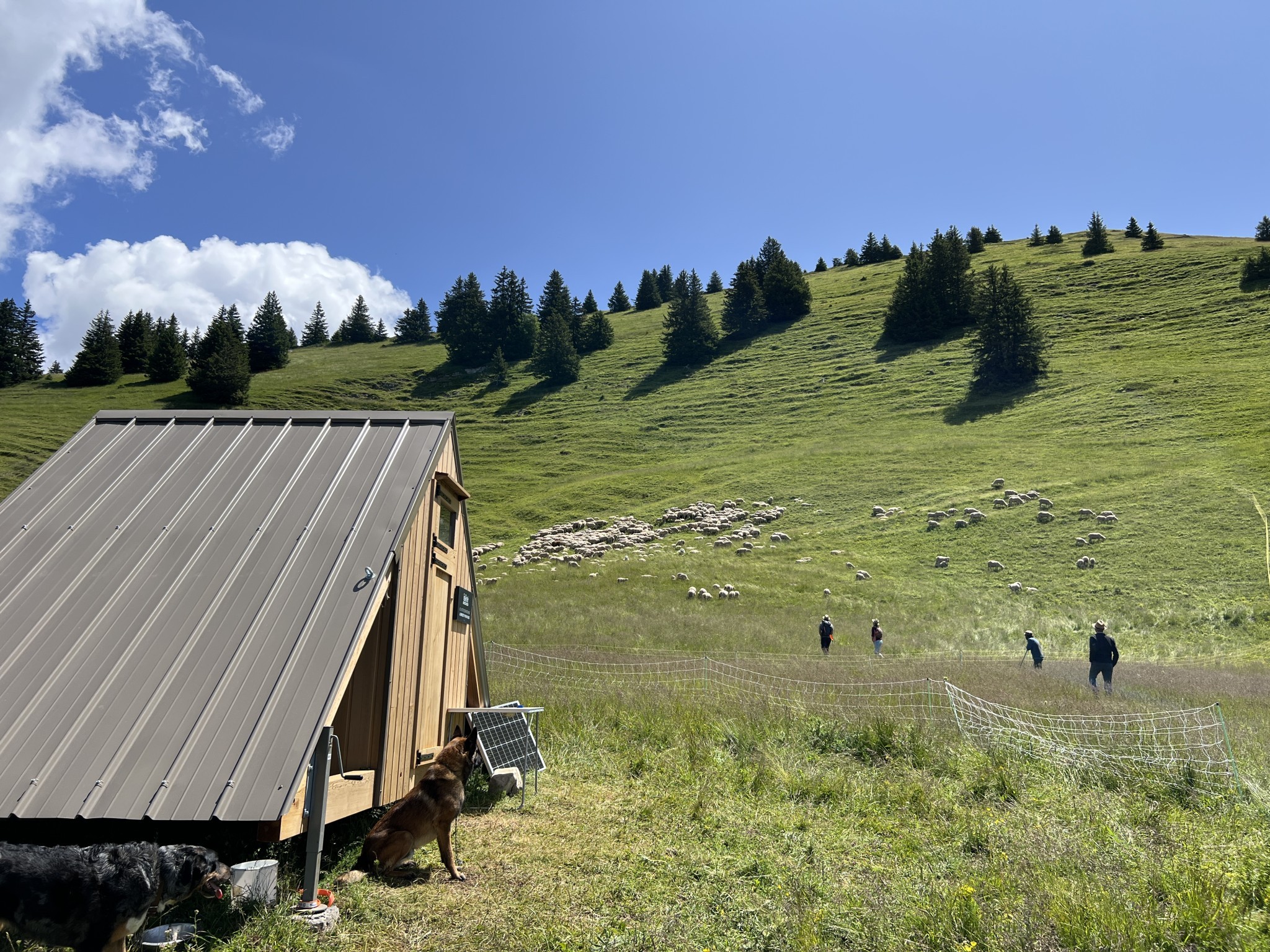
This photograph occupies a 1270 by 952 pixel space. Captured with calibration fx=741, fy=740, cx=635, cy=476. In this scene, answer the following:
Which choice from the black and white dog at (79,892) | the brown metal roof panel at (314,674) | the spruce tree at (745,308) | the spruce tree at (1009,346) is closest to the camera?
the black and white dog at (79,892)

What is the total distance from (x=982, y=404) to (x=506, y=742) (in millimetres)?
54582

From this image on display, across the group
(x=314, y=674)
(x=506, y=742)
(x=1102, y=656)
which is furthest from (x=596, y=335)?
(x=314, y=674)

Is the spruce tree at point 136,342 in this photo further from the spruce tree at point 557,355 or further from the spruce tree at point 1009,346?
the spruce tree at point 1009,346

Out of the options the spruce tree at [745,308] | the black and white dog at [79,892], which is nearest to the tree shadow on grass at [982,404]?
the spruce tree at [745,308]

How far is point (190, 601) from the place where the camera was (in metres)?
5.81

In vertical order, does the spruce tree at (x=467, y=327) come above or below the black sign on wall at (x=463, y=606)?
above

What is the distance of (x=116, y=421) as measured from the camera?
8500 mm

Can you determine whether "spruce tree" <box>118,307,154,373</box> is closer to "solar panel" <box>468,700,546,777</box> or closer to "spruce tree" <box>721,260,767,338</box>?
"spruce tree" <box>721,260,767,338</box>

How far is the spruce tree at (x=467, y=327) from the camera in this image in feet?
308

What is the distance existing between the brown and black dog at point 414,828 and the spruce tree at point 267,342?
97678mm

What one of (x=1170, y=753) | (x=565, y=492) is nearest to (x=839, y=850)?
(x=1170, y=753)

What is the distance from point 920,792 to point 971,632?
58.6 feet

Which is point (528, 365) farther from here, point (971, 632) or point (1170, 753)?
point (1170, 753)

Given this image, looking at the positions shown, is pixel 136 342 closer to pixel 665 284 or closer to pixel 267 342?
pixel 267 342
